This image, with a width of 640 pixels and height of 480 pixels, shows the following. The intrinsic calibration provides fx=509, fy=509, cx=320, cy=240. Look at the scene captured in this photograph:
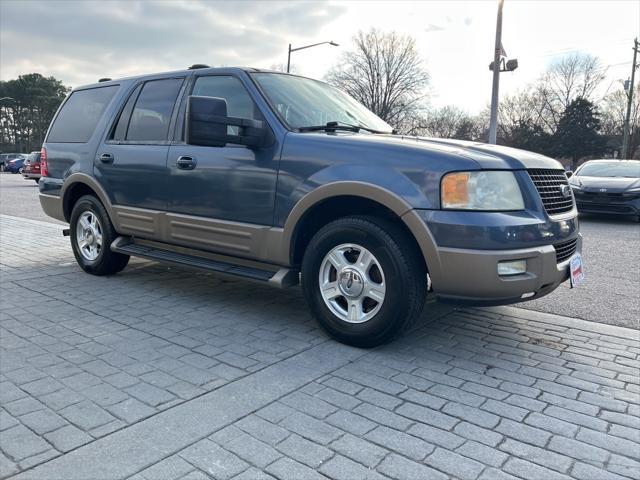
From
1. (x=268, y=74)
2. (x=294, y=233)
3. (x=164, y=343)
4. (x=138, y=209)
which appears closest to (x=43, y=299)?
(x=138, y=209)

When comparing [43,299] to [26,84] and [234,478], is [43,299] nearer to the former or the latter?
[234,478]

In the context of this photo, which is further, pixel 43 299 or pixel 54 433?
pixel 43 299

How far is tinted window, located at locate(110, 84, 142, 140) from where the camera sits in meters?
5.12

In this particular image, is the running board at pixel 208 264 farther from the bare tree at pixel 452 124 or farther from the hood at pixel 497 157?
the bare tree at pixel 452 124

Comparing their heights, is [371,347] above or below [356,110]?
below

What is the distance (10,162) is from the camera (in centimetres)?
4325

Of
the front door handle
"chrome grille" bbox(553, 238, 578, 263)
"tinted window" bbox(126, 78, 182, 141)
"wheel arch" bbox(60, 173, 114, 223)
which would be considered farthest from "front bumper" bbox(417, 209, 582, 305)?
"wheel arch" bbox(60, 173, 114, 223)

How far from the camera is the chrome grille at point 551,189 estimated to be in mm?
3369

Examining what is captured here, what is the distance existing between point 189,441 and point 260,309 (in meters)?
2.12

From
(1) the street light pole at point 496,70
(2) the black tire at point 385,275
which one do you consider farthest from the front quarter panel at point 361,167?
(1) the street light pole at point 496,70

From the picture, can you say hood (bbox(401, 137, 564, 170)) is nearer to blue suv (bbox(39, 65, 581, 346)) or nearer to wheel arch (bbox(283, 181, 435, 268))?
blue suv (bbox(39, 65, 581, 346))

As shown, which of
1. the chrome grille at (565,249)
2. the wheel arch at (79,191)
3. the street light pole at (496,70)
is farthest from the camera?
the street light pole at (496,70)

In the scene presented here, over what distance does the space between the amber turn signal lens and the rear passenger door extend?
8.52 ft

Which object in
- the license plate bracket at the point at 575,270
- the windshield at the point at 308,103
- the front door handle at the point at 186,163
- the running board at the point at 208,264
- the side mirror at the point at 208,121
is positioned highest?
the windshield at the point at 308,103
